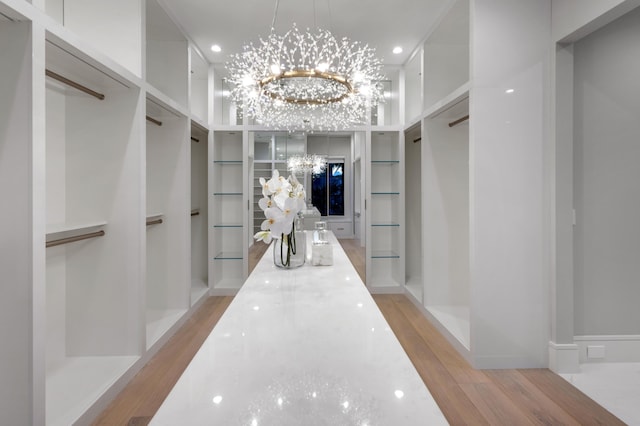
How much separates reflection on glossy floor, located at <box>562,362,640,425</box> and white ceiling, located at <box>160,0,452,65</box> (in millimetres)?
3072

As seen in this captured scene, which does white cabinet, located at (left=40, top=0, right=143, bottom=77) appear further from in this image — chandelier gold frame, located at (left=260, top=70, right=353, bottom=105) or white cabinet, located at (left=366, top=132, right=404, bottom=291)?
white cabinet, located at (left=366, top=132, right=404, bottom=291)

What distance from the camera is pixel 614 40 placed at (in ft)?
8.58

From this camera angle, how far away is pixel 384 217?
465cm

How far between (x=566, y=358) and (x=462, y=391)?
0.85 m

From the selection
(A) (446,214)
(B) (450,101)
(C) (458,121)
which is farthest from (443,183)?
(B) (450,101)

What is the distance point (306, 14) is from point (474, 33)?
1447mm

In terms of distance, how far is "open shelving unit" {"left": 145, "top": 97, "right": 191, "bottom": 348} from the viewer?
3520 millimetres

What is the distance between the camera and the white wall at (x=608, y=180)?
2.59 m

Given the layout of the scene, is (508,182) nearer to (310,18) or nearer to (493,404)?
(493,404)

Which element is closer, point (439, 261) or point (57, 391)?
point (57, 391)

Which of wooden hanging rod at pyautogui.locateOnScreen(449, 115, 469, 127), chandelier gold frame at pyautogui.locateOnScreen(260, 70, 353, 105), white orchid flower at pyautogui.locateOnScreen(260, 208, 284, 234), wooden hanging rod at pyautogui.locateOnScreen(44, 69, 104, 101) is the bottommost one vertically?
white orchid flower at pyautogui.locateOnScreen(260, 208, 284, 234)

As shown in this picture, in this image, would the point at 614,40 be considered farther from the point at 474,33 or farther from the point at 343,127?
the point at 343,127

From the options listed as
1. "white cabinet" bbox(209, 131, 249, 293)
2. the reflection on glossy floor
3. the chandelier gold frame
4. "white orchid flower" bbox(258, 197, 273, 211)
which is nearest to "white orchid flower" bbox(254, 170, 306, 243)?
"white orchid flower" bbox(258, 197, 273, 211)

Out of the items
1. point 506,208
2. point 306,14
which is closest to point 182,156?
point 306,14
